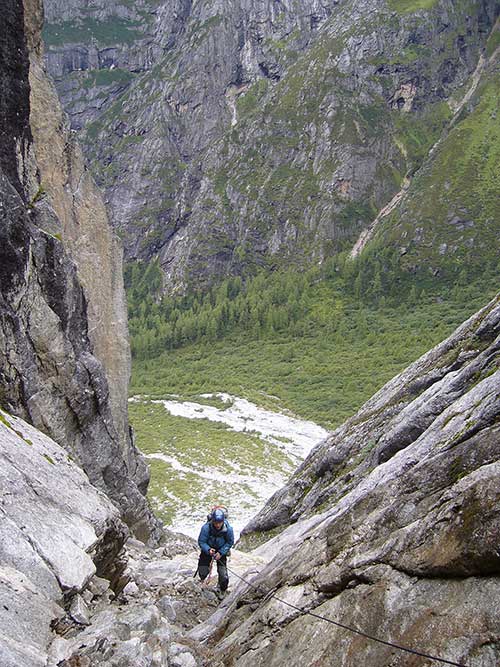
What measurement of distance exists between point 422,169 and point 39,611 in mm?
143662

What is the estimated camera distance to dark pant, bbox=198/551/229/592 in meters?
10.9

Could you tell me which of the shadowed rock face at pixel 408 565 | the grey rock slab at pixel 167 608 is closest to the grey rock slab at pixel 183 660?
the shadowed rock face at pixel 408 565

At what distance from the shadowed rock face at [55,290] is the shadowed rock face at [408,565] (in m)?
8.33

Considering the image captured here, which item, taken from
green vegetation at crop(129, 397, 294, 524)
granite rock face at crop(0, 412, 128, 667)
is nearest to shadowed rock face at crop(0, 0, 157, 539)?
granite rock face at crop(0, 412, 128, 667)

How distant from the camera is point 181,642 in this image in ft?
25.9

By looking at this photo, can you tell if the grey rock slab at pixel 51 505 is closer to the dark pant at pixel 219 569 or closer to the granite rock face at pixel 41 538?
the granite rock face at pixel 41 538

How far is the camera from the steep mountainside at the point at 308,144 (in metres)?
143

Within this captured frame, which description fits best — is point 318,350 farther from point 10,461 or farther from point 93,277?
point 10,461

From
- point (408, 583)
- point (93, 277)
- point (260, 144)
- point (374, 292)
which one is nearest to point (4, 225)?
point (93, 277)

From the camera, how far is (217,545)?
36.7 ft

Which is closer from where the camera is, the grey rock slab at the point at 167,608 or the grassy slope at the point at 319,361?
the grey rock slab at the point at 167,608

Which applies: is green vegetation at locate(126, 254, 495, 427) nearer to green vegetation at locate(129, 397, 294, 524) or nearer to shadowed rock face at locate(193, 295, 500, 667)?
green vegetation at locate(129, 397, 294, 524)

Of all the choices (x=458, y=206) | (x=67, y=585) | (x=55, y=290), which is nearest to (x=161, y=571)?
(x=67, y=585)

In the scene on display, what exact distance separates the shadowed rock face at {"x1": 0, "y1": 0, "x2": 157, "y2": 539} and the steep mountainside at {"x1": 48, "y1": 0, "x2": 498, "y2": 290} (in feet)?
385
